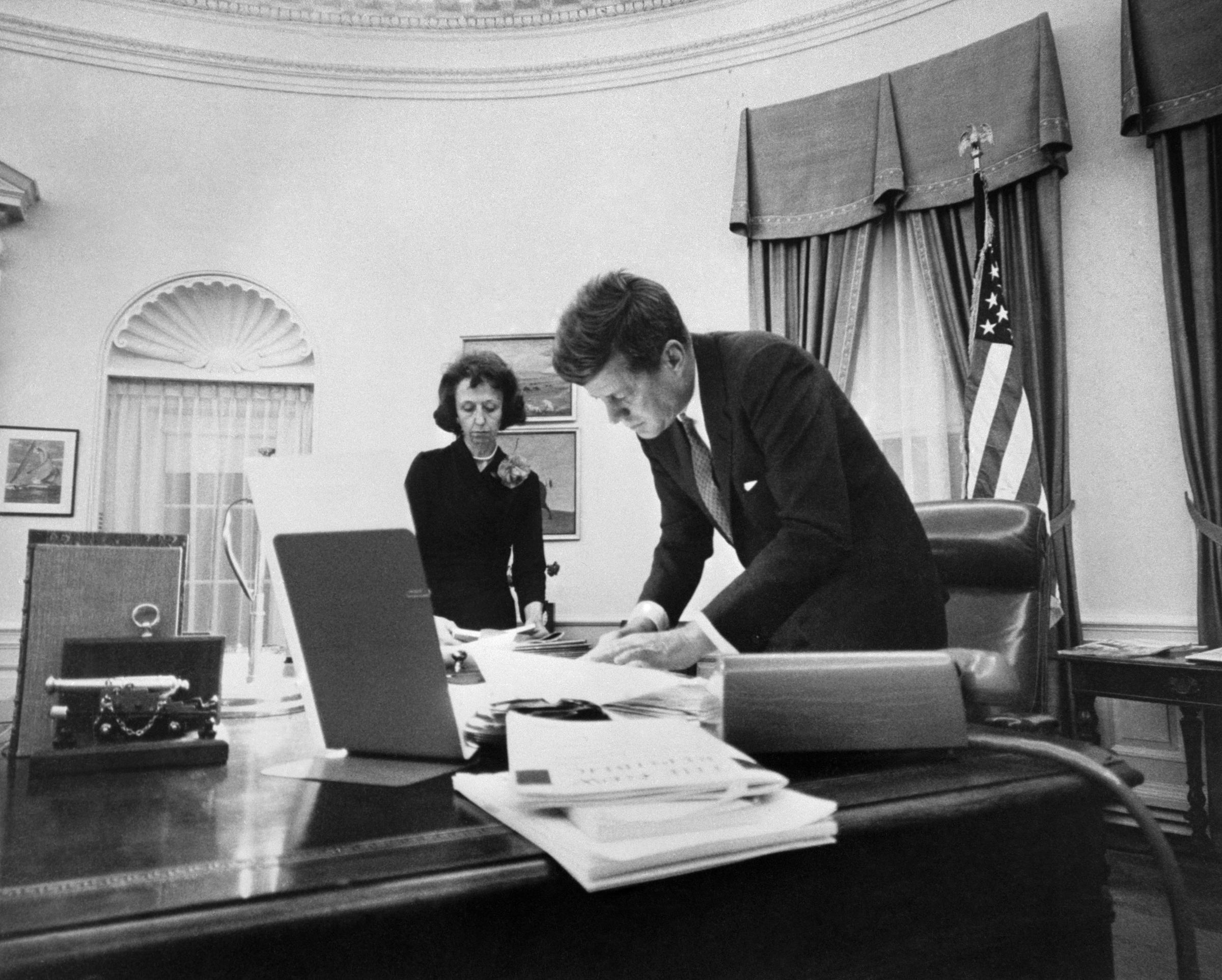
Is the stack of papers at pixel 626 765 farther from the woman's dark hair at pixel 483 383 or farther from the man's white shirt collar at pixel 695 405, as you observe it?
the woman's dark hair at pixel 483 383

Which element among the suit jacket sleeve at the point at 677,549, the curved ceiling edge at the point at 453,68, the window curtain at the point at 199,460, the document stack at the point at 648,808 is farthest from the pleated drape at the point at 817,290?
the document stack at the point at 648,808

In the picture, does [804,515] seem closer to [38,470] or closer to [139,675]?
[139,675]

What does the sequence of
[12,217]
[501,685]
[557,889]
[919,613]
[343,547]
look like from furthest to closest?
[12,217] < [919,613] < [501,685] < [343,547] < [557,889]

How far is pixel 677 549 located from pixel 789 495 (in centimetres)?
46

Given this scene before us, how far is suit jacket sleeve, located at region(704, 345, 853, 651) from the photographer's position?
1.50 m

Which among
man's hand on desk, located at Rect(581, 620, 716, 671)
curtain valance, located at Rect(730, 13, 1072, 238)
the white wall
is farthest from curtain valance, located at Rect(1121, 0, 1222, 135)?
man's hand on desk, located at Rect(581, 620, 716, 671)

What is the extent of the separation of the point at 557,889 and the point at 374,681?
1.28 feet

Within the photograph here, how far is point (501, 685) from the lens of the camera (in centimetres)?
108

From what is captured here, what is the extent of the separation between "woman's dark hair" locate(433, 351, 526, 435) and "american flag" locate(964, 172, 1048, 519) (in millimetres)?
1839

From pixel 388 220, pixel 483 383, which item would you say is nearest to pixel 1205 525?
pixel 483 383

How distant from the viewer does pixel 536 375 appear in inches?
→ 190

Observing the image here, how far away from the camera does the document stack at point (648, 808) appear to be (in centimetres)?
58

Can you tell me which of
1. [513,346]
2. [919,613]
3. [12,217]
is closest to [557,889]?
[919,613]

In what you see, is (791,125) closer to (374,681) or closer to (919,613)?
(919,613)
